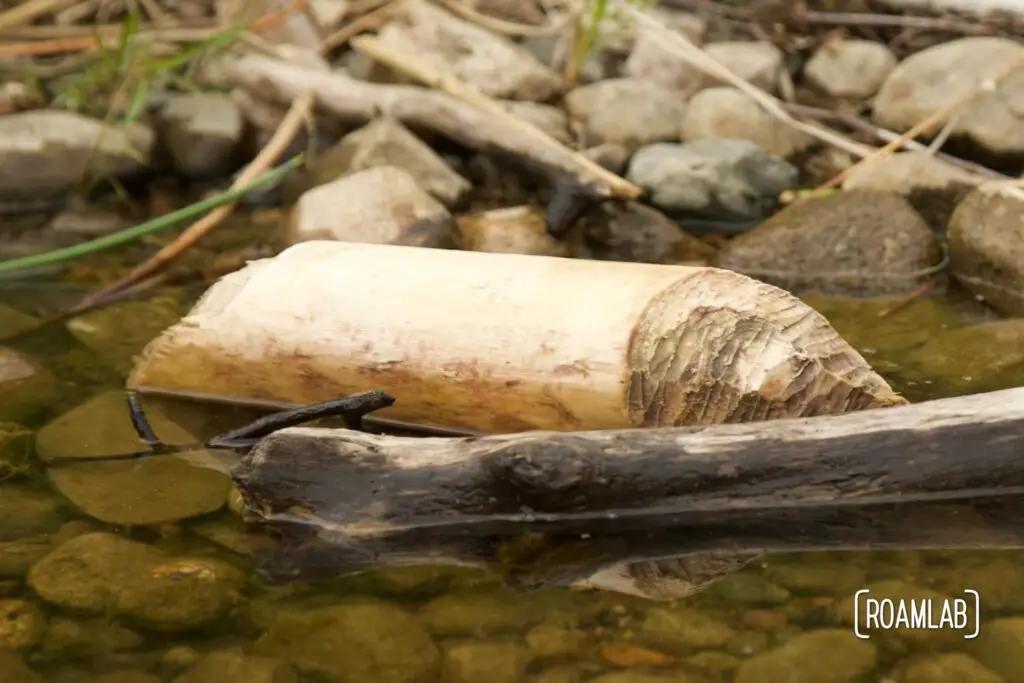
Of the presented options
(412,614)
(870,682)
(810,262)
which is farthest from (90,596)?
(810,262)

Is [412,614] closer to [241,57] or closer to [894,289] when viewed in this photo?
[894,289]

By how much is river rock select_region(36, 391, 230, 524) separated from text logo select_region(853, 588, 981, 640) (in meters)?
1.17

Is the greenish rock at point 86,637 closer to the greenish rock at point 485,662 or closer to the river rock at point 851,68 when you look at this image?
the greenish rock at point 485,662

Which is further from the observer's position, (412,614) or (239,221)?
(239,221)

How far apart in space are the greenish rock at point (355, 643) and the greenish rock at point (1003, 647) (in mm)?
808

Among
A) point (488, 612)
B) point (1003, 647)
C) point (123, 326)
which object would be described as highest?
point (1003, 647)

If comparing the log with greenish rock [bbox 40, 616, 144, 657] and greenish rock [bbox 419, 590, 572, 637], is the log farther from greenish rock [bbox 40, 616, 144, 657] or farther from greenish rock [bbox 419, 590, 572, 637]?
greenish rock [bbox 40, 616, 144, 657]

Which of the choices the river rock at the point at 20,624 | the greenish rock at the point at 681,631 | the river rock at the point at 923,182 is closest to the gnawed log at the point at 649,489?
the greenish rock at the point at 681,631

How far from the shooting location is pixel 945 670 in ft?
4.99

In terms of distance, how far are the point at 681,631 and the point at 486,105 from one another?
2.66 meters

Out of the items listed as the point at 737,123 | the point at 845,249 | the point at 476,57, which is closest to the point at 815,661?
the point at 845,249

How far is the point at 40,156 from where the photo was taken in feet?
13.3

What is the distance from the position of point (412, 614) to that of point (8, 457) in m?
1.02

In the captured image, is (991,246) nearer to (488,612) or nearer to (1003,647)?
(1003,647)
